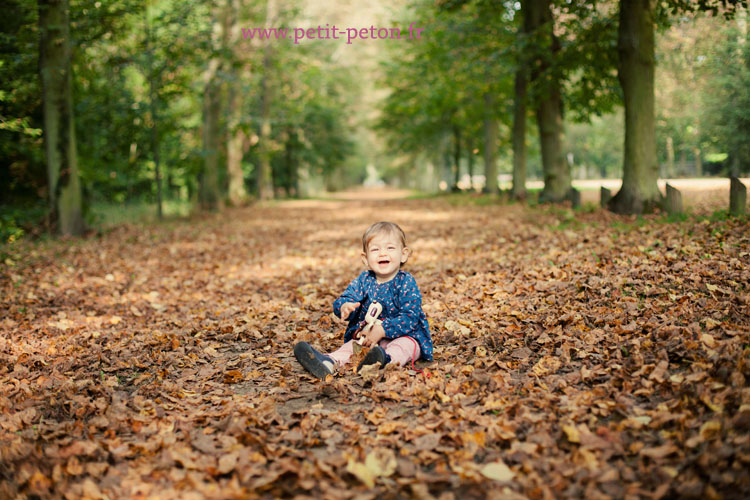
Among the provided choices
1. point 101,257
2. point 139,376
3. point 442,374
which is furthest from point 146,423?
point 101,257

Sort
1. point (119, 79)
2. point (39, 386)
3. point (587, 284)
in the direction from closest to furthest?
point (39, 386)
point (587, 284)
point (119, 79)

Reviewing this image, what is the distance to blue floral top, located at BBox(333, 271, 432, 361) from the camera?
428 cm

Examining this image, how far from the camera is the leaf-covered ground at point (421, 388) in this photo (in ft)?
8.68

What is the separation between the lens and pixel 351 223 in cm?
1677

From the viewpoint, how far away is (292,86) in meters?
28.3

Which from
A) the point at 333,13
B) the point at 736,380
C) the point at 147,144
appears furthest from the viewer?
the point at 333,13

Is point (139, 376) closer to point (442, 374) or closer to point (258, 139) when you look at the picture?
point (442, 374)

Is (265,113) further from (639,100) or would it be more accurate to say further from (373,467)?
(373,467)

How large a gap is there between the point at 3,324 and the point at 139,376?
2.59m

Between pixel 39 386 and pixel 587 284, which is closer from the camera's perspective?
pixel 39 386

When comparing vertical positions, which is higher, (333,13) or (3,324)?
(333,13)

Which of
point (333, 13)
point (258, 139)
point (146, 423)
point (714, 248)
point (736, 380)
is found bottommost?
point (146, 423)

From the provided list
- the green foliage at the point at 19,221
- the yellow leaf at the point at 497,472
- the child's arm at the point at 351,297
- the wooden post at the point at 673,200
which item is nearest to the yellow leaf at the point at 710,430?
the yellow leaf at the point at 497,472

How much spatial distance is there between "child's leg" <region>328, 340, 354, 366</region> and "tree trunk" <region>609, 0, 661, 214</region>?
9.32 meters
